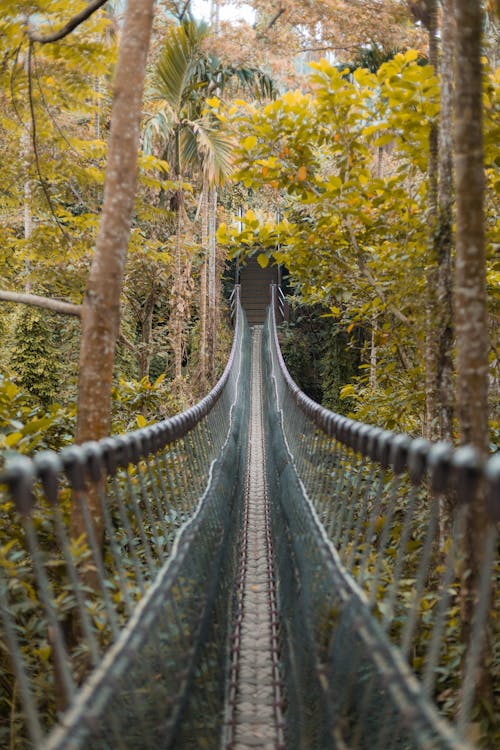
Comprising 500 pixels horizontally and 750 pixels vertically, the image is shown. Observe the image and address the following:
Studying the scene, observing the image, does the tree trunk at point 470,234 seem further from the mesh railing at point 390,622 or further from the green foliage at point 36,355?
the green foliage at point 36,355

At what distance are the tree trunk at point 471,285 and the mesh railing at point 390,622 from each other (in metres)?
0.01

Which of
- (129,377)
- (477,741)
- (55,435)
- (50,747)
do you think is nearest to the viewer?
(50,747)

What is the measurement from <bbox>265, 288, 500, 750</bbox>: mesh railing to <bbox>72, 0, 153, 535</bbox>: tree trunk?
798 millimetres

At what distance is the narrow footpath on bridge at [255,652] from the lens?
1.95 meters

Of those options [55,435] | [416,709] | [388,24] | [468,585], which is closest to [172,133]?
[388,24]

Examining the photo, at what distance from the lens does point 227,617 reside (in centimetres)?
253

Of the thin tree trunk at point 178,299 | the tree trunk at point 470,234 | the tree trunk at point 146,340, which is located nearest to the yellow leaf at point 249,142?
the tree trunk at point 470,234

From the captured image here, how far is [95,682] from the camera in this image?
97 cm

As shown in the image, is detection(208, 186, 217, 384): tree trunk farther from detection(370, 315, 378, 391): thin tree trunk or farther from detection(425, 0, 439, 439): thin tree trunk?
detection(425, 0, 439, 439): thin tree trunk

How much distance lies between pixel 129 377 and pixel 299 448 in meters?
7.34

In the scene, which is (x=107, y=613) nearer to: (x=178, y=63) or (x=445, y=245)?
(x=445, y=245)

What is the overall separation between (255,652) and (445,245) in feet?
5.78

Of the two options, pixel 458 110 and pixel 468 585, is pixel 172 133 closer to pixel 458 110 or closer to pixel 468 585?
pixel 458 110

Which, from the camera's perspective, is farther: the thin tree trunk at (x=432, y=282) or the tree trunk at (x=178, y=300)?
the tree trunk at (x=178, y=300)
